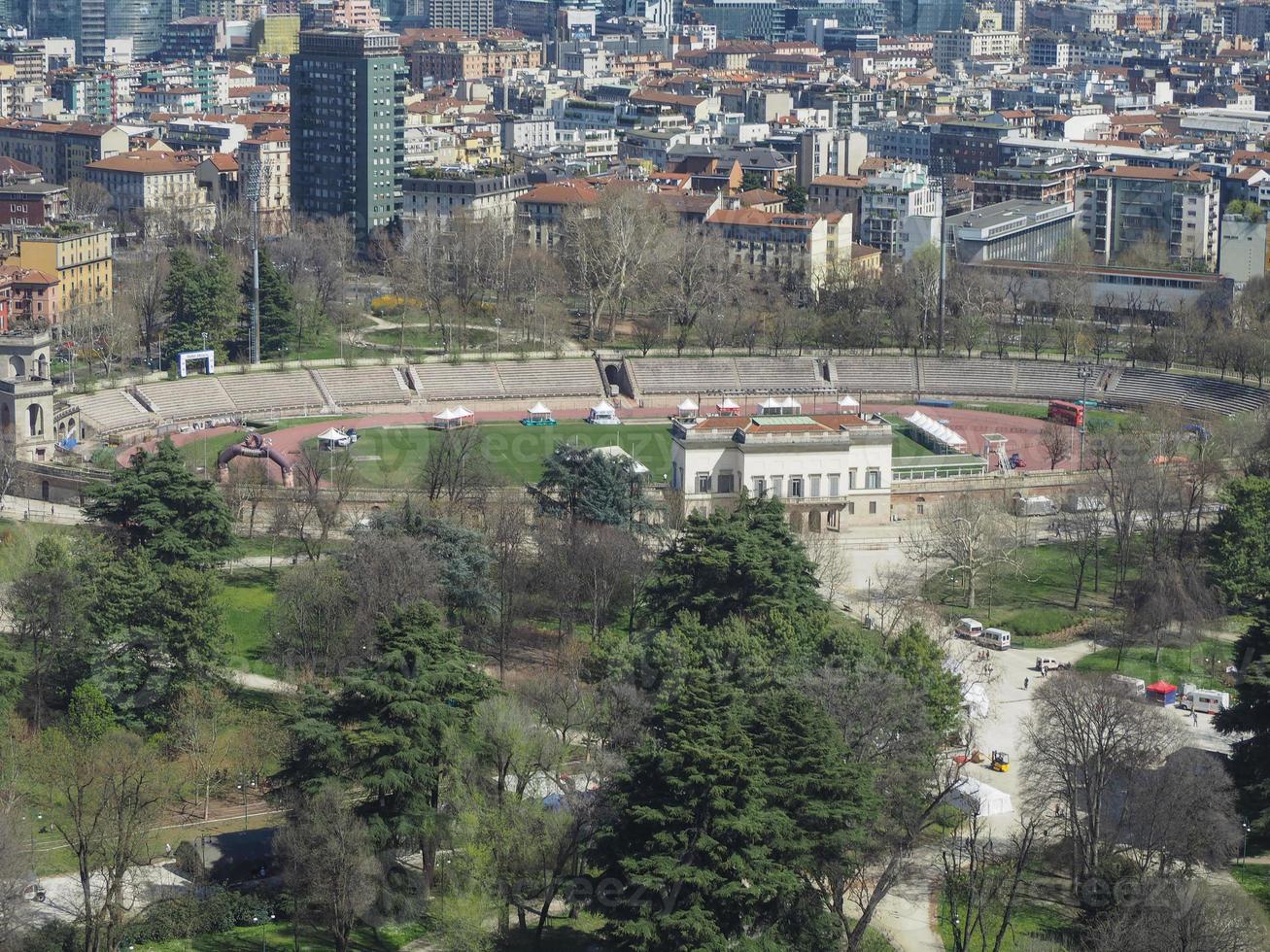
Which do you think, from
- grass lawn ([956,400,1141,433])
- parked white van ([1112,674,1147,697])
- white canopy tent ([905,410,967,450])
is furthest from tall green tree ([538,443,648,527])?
grass lawn ([956,400,1141,433])

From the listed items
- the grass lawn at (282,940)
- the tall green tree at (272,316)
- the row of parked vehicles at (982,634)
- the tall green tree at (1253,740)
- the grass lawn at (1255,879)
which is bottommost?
the grass lawn at (282,940)

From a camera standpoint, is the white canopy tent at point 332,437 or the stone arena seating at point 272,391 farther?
the stone arena seating at point 272,391

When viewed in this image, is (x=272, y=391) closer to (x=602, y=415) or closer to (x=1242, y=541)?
(x=602, y=415)

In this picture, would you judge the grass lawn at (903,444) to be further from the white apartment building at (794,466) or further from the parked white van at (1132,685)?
the parked white van at (1132,685)

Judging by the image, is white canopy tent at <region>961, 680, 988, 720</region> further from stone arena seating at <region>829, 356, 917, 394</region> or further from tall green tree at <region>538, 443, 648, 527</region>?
stone arena seating at <region>829, 356, 917, 394</region>

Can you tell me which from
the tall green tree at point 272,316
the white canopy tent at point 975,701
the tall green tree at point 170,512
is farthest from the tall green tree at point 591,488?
the tall green tree at point 272,316

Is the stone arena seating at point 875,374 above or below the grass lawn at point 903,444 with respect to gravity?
above

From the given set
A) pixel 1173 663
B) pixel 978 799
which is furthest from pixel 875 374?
pixel 978 799
